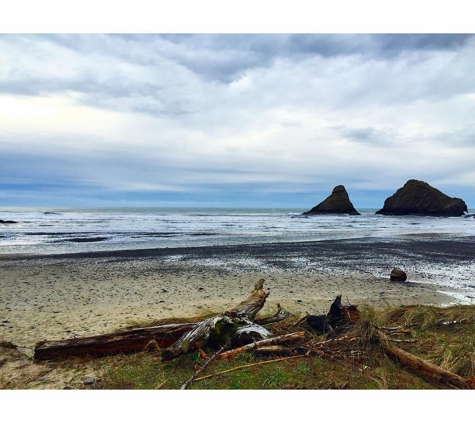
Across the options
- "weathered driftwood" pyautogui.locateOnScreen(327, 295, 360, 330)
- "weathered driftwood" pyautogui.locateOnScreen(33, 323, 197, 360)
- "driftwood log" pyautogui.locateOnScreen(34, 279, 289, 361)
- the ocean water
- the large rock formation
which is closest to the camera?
"driftwood log" pyautogui.locateOnScreen(34, 279, 289, 361)

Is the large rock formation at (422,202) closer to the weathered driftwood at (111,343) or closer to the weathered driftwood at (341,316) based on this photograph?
the weathered driftwood at (341,316)

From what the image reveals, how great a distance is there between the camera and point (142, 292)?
1139cm

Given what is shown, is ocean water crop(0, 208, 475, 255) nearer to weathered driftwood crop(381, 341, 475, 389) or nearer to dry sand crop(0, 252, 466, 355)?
dry sand crop(0, 252, 466, 355)

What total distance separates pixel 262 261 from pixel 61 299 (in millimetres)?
9963

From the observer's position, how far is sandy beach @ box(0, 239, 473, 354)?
28.1 feet

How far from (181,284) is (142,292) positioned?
162 cm

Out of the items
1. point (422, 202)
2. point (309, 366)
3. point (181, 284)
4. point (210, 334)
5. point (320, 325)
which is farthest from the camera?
point (422, 202)

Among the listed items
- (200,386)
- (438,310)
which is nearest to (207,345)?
(200,386)

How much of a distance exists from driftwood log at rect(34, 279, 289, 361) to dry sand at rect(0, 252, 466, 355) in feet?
3.64

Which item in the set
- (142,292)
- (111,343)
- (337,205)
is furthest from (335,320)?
(337,205)

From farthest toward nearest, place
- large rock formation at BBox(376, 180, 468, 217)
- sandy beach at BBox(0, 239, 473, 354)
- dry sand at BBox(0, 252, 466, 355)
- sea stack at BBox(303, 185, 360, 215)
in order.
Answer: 1. sea stack at BBox(303, 185, 360, 215)
2. large rock formation at BBox(376, 180, 468, 217)
3. sandy beach at BBox(0, 239, 473, 354)
4. dry sand at BBox(0, 252, 466, 355)

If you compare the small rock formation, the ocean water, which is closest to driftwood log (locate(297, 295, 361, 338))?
the small rock formation

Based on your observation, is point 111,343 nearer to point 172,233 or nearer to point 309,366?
point 309,366

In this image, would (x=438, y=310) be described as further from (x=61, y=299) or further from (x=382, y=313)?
(x=61, y=299)
